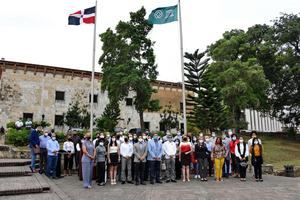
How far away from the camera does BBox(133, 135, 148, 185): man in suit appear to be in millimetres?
9335

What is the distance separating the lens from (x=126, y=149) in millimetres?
9391

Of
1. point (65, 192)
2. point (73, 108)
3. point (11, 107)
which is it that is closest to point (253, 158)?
point (65, 192)

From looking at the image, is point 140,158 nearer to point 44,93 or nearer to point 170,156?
point 170,156

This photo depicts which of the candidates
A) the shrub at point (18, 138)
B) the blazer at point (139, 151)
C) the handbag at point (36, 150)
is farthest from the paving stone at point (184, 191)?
the shrub at point (18, 138)

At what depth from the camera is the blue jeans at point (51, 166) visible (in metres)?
9.86

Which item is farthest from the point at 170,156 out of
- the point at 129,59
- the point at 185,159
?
the point at 129,59

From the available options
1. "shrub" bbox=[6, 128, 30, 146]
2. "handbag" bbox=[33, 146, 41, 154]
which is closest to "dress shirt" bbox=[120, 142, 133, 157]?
"handbag" bbox=[33, 146, 41, 154]

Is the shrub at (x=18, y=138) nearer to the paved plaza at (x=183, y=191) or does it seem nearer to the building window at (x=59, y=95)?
the paved plaza at (x=183, y=191)

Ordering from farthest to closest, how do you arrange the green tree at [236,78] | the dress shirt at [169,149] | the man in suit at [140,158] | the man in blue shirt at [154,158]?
the green tree at [236,78] < the dress shirt at [169,149] < the man in blue shirt at [154,158] < the man in suit at [140,158]

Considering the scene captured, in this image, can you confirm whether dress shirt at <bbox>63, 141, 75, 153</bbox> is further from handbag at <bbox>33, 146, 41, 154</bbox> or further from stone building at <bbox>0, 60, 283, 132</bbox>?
stone building at <bbox>0, 60, 283, 132</bbox>

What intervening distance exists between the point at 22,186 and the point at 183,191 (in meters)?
4.32

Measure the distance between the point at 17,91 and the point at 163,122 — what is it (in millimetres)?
14646

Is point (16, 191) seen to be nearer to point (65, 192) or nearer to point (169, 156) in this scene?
point (65, 192)

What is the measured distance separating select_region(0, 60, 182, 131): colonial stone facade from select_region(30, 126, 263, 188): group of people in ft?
59.7
